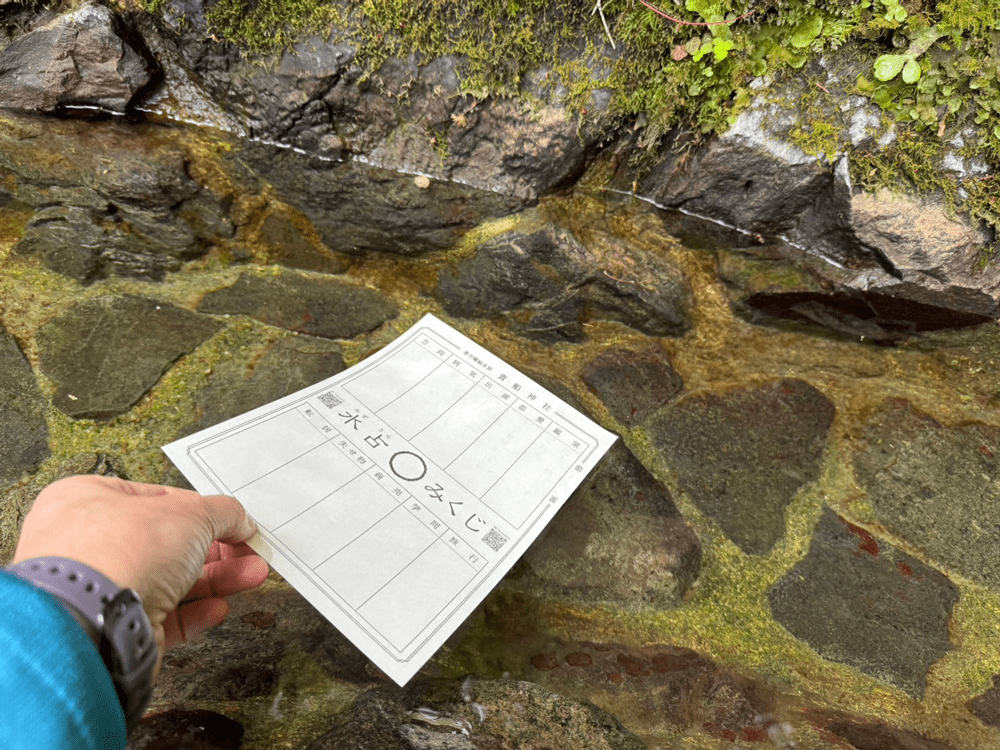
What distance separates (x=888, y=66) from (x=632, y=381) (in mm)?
786

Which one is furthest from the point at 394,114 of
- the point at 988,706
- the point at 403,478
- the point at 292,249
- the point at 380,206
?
the point at 988,706

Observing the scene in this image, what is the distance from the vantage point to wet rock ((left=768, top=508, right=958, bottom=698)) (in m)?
0.96

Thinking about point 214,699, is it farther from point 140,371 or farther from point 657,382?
point 657,382

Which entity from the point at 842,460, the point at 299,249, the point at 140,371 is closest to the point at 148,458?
the point at 140,371

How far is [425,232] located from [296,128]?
40 centimetres

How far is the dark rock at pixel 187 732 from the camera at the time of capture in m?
0.71

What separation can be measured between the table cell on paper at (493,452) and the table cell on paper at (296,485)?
0.20 m

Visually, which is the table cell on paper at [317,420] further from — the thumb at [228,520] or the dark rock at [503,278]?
the dark rock at [503,278]

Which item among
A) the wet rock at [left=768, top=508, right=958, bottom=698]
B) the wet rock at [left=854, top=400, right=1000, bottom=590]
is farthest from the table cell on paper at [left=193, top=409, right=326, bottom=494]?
the wet rock at [left=854, top=400, right=1000, bottom=590]

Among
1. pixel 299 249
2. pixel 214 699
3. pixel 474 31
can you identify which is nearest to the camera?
pixel 214 699

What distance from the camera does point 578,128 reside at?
1275 mm

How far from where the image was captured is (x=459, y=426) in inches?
44.7

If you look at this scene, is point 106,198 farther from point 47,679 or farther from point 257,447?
point 47,679

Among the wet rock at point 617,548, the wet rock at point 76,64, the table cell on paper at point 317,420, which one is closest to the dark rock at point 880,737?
the wet rock at point 617,548
